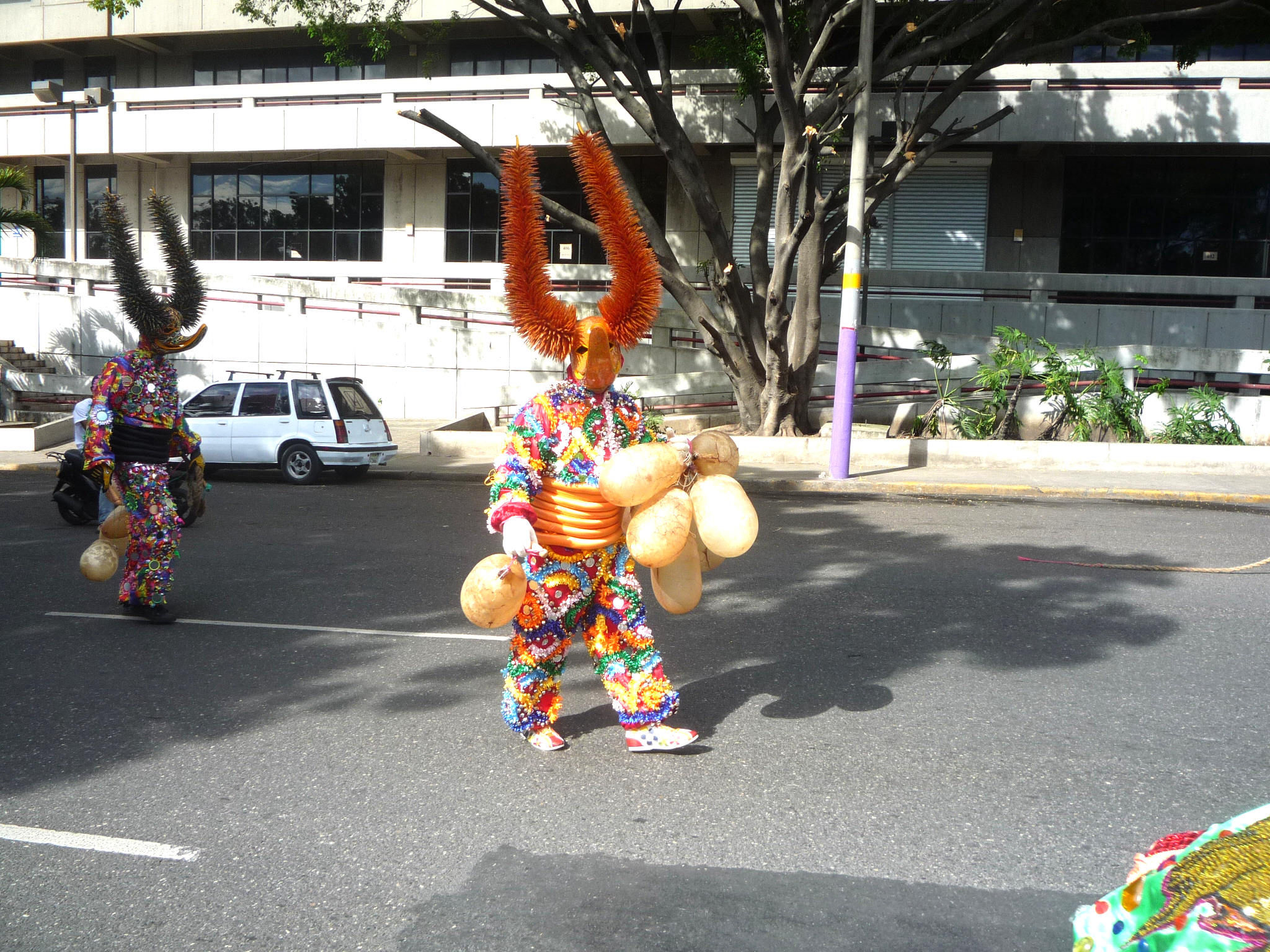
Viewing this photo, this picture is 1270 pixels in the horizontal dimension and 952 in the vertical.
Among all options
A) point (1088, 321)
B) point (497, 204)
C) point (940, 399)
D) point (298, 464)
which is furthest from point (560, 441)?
point (497, 204)

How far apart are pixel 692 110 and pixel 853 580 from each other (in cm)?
1747

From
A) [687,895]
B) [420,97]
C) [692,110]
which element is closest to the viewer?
[687,895]

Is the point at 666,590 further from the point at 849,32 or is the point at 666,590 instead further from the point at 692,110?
the point at 849,32

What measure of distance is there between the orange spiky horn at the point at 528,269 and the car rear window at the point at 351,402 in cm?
1047

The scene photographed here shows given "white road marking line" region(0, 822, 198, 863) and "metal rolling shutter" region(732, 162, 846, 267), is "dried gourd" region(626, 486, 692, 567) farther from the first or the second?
"metal rolling shutter" region(732, 162, 846, 267)

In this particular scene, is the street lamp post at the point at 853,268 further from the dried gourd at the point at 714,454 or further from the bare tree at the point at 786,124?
the dried gourd at the point at 714,454

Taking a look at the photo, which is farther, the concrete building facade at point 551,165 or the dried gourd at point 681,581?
the concrete building facade at point 551,165

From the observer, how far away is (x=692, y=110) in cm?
2303

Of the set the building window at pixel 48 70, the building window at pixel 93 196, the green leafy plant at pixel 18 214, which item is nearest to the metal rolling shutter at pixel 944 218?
the green leafy plant at pixel 18 214

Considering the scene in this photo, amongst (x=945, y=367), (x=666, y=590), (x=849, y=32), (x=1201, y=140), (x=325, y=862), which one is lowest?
(x=325, y=862)

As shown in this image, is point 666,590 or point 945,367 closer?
point 666,590

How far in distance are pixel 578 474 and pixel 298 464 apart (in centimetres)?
1091

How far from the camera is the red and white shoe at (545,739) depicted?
4.59 meters

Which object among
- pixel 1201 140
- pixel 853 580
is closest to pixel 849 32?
pixel 1201 140
